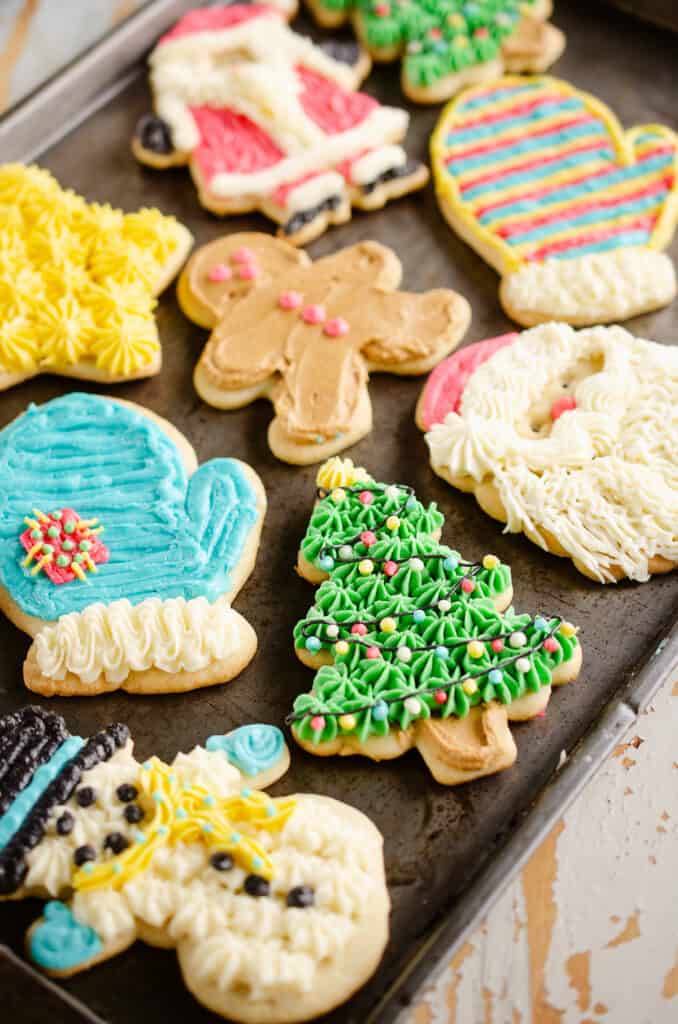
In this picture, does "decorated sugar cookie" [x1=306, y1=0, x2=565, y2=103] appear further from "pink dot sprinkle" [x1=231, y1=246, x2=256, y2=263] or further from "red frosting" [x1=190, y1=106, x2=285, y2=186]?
"pink dot sprinkle" [x1=231, y1=246, x2=256, y2=263]

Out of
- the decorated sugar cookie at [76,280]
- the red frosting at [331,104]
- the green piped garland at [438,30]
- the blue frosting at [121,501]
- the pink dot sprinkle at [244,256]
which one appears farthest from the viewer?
the green piped garland at [438,30]

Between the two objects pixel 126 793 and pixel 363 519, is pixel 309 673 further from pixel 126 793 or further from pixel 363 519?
pixel 126 793

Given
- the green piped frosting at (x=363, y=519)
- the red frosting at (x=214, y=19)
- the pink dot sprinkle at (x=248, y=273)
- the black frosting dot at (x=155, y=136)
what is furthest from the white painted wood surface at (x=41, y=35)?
the green piped frosting at (x=363, y=519)

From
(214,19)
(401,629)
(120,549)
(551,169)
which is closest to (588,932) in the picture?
(401,629)

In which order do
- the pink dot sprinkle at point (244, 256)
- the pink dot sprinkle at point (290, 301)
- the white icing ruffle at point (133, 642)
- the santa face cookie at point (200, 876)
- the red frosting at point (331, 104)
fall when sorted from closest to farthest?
the santa face cookie at point (200, 876), the white icing ruffle at point (133, 642), the pink dot sprinkle at point (290, 301), the pink dot sprinkle at point (244, 256), the red frosting at point (331, 104)

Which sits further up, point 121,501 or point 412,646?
point 412,646

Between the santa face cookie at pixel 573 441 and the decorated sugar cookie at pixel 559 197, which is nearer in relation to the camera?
the santa face cookie at pixel 573 441

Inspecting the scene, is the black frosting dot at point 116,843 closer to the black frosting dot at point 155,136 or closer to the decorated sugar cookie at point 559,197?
the decorated sugar cookie at point 559,197
